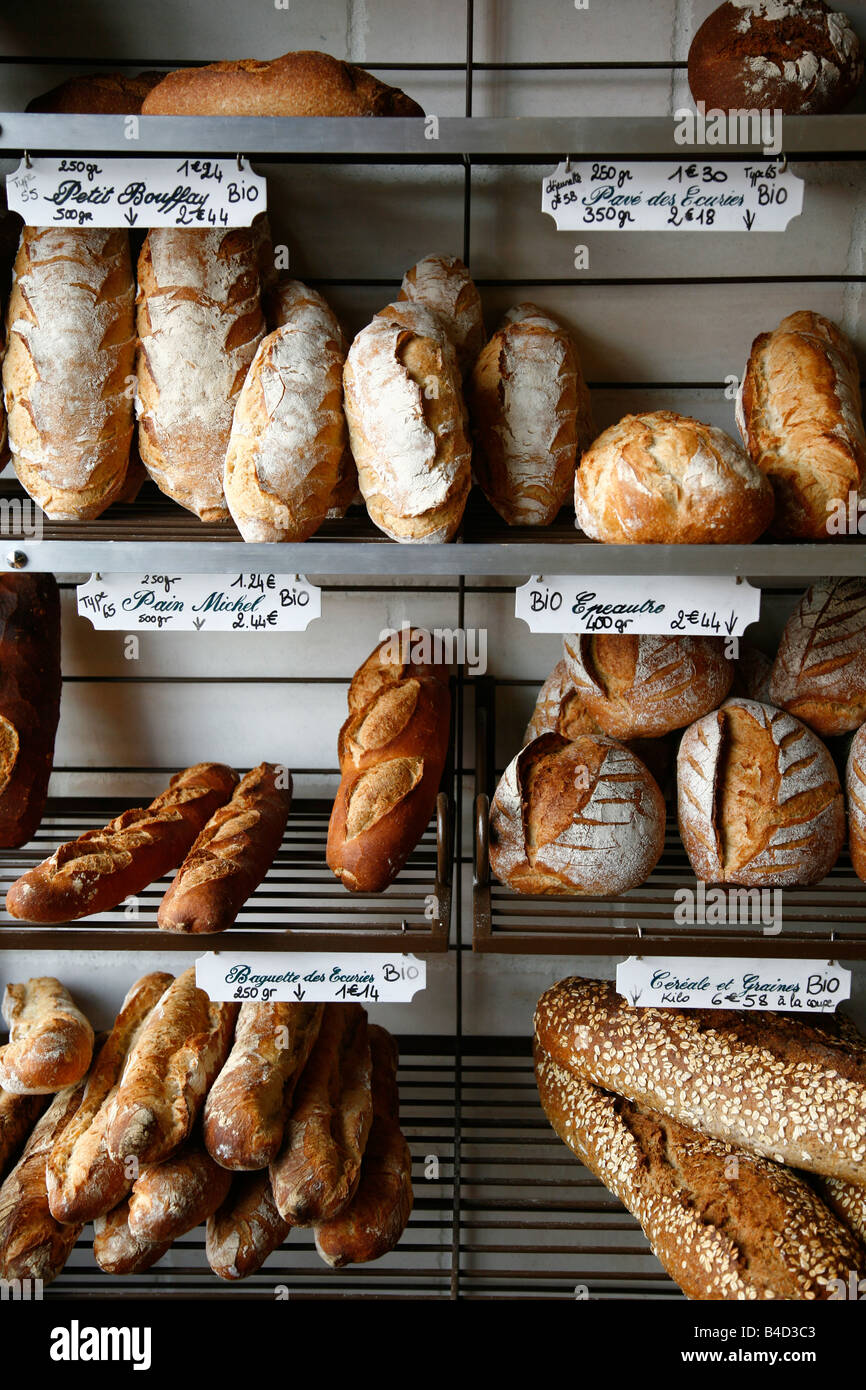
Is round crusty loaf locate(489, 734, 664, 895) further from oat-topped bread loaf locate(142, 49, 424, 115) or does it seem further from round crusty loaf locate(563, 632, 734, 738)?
oat-topped bread loaf locate(142, 49, 424, 115)

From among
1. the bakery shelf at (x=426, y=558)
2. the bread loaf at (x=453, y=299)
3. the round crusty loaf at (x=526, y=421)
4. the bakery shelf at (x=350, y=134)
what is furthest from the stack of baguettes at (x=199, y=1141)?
the bakery shelf at (x=350, y=134)

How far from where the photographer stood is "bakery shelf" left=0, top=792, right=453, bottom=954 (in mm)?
1376

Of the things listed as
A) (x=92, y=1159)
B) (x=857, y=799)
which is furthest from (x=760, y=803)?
(x=92, y=1159)

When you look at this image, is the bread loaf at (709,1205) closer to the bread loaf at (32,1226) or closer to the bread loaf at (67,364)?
the bread loaf at (32,1226)

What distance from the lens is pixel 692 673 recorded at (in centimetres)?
155

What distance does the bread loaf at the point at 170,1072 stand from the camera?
1405 mm

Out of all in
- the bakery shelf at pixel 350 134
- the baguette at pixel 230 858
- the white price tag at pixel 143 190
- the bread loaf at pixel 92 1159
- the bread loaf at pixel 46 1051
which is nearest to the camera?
the bakery shelf at pixel 350 134

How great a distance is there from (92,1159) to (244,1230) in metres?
0.26

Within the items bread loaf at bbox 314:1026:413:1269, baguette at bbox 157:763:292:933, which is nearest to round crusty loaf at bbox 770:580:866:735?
baguette at bbox 157:763:292:933

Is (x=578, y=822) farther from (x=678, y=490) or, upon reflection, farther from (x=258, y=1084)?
(x=258, y=1084)

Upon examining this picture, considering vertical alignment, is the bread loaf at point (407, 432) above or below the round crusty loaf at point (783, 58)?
below

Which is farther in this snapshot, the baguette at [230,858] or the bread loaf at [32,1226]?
the bread loaf at [32,1226]

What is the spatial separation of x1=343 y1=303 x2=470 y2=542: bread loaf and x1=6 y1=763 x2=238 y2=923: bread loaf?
2.01ft

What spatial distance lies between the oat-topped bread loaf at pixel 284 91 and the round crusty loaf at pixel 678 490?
55 centimetres
